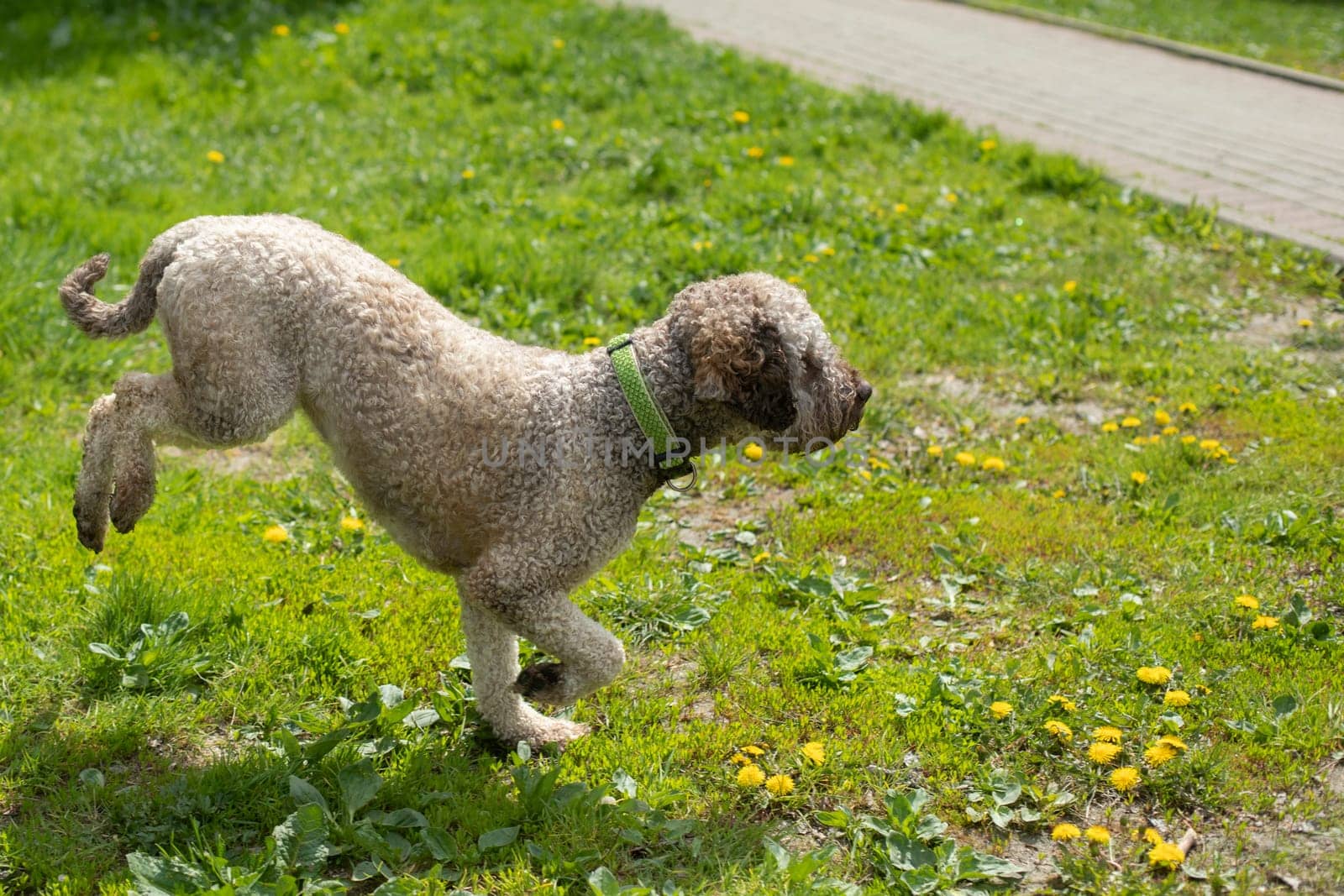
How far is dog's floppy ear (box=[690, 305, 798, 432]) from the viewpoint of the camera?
3.35m

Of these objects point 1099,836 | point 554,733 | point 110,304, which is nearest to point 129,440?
point 110,304

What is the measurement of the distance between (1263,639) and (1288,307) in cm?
326

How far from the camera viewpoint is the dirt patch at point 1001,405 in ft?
18.9

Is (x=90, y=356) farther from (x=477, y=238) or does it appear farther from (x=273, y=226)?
(x=273, y=226)

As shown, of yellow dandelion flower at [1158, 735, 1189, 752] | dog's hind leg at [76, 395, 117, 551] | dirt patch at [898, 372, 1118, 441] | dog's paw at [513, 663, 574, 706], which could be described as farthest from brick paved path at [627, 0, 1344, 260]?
dog's hind leg at [76, 395, 117, 551]

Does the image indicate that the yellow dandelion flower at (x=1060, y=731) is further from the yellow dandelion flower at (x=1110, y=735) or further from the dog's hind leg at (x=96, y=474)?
the dog's hind leg at (x=96, y=474)

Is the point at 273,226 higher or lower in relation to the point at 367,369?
higher

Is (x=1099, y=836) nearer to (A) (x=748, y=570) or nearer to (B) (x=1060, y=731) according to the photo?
(B) (x=1060, y=731)

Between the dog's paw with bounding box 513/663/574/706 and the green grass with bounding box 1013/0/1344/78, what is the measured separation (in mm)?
10074

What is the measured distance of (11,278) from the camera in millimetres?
6055

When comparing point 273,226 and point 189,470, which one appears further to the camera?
point 189,470

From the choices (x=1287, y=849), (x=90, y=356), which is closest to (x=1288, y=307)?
(x=1287, y=849)

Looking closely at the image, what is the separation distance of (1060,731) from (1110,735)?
0.14 metres

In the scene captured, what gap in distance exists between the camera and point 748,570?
4727 mm
